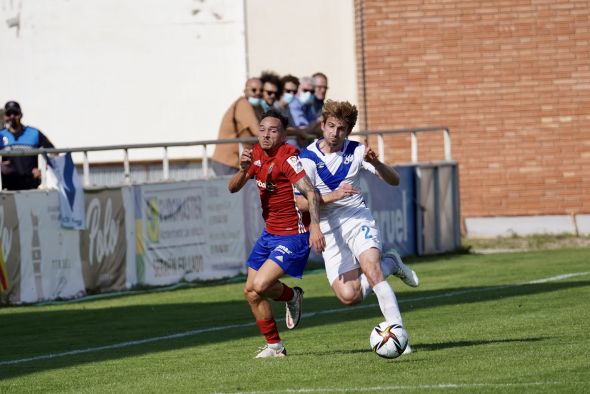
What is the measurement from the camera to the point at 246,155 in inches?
461

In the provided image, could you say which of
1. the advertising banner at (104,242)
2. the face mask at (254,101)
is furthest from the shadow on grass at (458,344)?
the face mask at (254,101)

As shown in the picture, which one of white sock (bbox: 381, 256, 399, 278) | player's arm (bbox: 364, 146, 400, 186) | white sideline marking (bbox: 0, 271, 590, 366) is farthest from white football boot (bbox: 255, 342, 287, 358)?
white sideline marking (bbox: 0, 271, 590, 366)

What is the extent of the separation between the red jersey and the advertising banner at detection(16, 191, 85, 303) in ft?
21.8

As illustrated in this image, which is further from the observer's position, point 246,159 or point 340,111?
point 246,159

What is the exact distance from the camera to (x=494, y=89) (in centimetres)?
2811

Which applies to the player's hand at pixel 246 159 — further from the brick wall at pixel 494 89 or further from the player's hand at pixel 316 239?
the brick wall at pixel 494 89

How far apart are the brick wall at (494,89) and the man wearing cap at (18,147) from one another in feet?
34.2

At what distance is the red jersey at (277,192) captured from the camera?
38.7 feet

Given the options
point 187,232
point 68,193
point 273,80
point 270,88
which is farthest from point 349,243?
point 187,232

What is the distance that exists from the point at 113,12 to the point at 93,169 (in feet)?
11.6

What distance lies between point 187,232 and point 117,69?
36.6 ft

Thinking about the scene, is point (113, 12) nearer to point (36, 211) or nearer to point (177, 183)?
point (177, 183)

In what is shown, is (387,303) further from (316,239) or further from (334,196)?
(334,196)

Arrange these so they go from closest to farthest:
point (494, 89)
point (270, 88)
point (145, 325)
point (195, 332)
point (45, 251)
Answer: point (195, 332), point (145, 325), point (45, 251), point (270, 88), point (494, 89)
